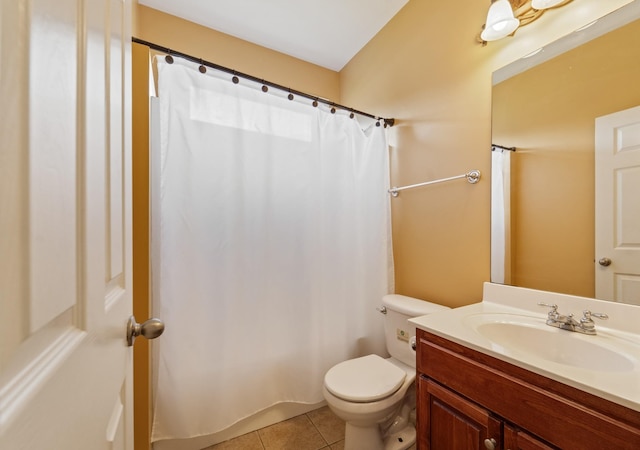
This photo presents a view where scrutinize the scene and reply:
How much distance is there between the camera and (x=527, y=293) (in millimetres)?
1141

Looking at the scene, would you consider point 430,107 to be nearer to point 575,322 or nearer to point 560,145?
point 560,145

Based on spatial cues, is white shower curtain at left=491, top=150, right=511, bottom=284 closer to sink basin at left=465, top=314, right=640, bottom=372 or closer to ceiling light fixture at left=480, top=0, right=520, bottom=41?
sink basin at left=465, top=314, right=640, bottom=372

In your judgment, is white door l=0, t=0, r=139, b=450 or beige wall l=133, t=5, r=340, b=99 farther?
beige wall l=133, t=5, r=340, b=99

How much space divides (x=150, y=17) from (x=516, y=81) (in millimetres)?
2271

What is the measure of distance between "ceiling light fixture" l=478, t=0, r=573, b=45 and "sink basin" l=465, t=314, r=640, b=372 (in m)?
1.29

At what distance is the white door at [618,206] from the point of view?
900mm

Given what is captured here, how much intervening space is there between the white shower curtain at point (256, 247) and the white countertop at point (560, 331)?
778 millimetres

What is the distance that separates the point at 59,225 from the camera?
298 mm

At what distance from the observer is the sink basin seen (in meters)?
→ 0.79

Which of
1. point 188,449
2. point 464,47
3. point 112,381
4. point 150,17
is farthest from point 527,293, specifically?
point 150,17

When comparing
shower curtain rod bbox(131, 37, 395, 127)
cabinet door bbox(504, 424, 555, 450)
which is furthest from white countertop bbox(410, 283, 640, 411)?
shower curtain rod bbox(131, 37, 395, 127)

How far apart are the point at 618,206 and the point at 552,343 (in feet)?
1.81

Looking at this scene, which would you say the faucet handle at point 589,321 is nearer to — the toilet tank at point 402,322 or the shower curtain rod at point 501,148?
the toilet tank at point 402,322

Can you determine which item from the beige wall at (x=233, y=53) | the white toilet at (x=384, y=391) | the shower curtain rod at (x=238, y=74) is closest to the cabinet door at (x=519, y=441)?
the white toilet at (x=384, y=391)
